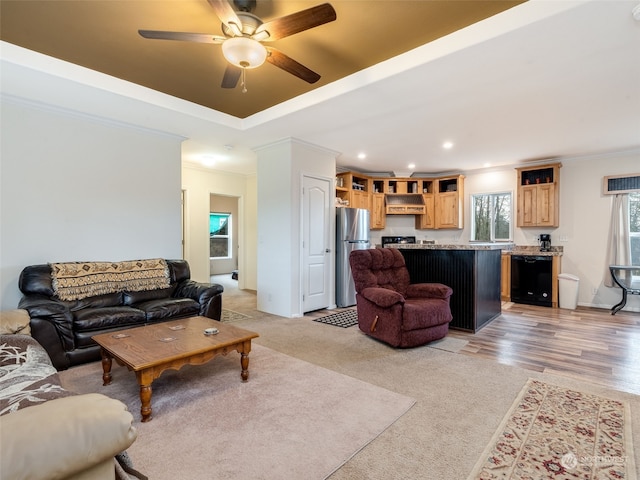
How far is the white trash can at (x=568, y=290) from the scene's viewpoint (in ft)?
17.8

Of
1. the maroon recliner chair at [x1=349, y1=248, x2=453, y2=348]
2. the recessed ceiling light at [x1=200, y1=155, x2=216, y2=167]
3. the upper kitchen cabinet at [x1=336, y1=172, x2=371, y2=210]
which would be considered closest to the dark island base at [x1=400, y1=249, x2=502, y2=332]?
the maroon recliner chair at [x1=349, y1=248, x2=453, y2=348]

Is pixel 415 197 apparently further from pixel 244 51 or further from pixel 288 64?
pixel 244 51

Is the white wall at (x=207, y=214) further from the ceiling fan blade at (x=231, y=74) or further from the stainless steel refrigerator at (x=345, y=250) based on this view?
the ceiling fan blade at (x=231, y=74)

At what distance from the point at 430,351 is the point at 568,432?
1.46 m

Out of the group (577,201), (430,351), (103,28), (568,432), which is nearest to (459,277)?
(430,351)

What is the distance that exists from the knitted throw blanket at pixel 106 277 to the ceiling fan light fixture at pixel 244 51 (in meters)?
2.73

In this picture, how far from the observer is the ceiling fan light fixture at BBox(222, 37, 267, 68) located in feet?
7.21

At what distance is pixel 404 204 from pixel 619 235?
3735 millimetres

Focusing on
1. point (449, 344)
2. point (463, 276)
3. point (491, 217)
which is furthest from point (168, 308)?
point (491, 217)

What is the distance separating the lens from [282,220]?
4.89 m

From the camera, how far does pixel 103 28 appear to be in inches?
98.9

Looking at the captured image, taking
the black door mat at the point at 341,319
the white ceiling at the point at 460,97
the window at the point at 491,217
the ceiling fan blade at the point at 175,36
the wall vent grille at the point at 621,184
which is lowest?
the black door mat at the point at 341,319

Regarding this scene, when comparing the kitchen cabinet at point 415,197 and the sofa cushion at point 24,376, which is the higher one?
the kitchen cabinet at point 415,197

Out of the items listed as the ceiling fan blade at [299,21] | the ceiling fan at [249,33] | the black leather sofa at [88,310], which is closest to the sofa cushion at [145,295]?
the black leather sofa at [88,310]
